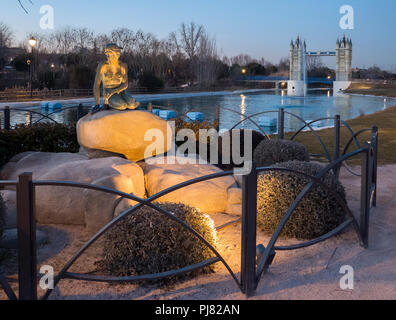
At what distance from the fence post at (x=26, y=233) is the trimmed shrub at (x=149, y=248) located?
3.46ft

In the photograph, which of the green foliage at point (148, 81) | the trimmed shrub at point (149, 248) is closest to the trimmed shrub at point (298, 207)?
the trimmed shrub at point (149, 248)

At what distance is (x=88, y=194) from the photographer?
5723 mm

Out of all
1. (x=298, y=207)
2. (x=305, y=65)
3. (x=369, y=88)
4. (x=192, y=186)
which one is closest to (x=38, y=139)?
(x=192, y=186)

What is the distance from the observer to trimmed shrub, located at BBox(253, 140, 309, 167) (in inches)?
346

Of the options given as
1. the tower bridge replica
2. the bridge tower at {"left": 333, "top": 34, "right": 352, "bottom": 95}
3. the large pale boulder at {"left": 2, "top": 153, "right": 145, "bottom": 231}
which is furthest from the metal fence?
the bridge tower at {"left": 333, "top": 34, "right": 352, "bottom": 95}

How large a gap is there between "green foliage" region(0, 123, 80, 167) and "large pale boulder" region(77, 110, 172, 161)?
175cm

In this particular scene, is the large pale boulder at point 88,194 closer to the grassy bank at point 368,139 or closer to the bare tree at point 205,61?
the grassy bank at point 368,139

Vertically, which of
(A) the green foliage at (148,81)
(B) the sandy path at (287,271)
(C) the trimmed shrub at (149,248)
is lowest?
(B) the sandy path at (287,271)

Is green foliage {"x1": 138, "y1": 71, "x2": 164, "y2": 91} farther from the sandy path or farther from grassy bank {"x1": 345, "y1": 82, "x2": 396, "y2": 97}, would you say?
the sandy path

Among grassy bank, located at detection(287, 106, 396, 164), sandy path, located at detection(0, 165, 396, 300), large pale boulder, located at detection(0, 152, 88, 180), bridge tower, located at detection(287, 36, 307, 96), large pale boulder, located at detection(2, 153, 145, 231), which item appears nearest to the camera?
sandy path, located at detection(0, 165, 396, 300)

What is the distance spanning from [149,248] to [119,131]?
409 centimetres

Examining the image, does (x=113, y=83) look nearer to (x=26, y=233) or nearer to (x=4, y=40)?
(x=26, y=233)

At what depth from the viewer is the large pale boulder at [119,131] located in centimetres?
787

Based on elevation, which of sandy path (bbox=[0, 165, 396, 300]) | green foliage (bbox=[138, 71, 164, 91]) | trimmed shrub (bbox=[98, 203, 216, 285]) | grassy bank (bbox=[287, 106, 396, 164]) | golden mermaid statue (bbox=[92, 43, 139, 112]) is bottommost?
sandy path (bbox=[0, 165, 396, 300])
